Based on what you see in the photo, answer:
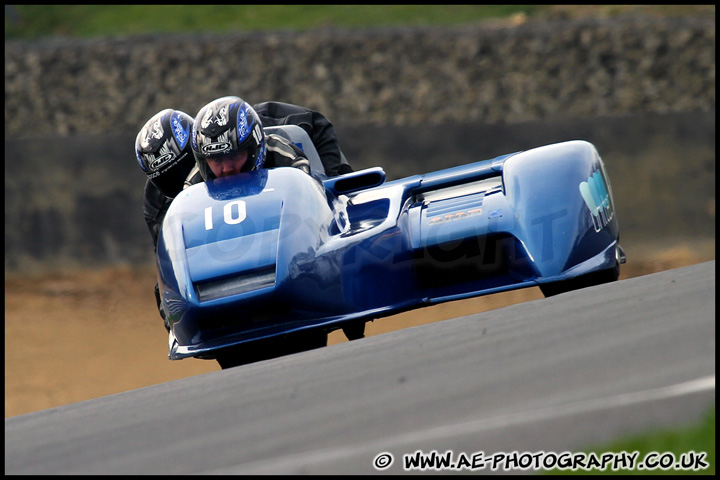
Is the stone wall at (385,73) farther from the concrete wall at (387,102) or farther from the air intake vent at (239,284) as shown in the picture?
the air intake vent at (239,284)

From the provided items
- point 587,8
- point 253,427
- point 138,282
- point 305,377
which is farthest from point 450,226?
point 587,8

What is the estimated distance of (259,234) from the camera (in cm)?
378

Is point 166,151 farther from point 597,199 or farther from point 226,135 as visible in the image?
point 597,199

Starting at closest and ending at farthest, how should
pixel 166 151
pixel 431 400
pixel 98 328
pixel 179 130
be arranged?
pixel 431 400
pixel 166 151
pixel 179 130
pixel 98 328

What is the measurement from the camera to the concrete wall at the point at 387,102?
325 inches

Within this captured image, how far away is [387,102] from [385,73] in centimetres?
33

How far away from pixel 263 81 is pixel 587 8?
6.84 m

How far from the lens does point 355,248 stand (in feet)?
12.6

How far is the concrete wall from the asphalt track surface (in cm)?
513

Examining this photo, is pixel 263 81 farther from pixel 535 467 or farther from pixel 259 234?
pixel 535 467

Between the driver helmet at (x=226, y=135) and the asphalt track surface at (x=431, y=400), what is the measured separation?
131 cm

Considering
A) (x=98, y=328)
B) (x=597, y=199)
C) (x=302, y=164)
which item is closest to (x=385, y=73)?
(x=98, y=328)

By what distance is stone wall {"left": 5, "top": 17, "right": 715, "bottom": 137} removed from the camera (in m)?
9.14

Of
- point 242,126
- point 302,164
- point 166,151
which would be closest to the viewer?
point 242,126
